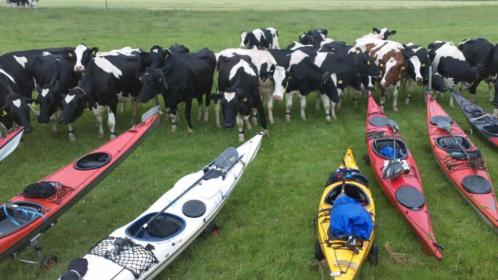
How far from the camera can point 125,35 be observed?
27219mm

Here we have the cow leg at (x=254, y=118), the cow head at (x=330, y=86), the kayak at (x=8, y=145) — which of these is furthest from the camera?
the cow leg at (x=254, y=118)

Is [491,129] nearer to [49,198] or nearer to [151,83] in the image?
[151,83]

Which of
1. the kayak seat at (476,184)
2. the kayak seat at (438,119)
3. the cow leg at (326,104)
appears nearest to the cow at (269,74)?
the cow leg at (326,104)

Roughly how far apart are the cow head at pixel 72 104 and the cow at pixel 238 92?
Result: 10.3 feet

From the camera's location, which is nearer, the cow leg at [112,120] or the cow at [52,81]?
the cow at [52,81]

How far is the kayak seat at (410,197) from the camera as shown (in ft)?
24.6

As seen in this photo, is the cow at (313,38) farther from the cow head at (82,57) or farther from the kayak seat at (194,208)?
the kayak seat at (194,208)

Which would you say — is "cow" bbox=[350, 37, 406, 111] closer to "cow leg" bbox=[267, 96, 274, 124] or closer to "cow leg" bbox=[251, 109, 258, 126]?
"cow leg" bbox=[267, 96, 274, 124]

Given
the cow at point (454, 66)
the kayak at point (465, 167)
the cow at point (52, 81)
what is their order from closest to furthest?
the kayak at point (465, 167), the cow at point (52, 81), the cow at point (454, 66)

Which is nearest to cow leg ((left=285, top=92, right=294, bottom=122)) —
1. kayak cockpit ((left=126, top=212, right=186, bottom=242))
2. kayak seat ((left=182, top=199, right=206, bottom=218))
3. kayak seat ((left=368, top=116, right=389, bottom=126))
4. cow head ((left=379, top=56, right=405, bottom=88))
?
kayak seat ((left=368, top=116, right=389, bottom=126))

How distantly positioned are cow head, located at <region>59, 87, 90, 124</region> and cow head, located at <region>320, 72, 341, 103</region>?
613cm

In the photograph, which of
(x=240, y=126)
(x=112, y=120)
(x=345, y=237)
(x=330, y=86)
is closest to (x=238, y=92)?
(x=240, y=126)

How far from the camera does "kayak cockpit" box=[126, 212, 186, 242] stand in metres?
6.65

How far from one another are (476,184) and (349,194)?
Result: 7.92 ft
